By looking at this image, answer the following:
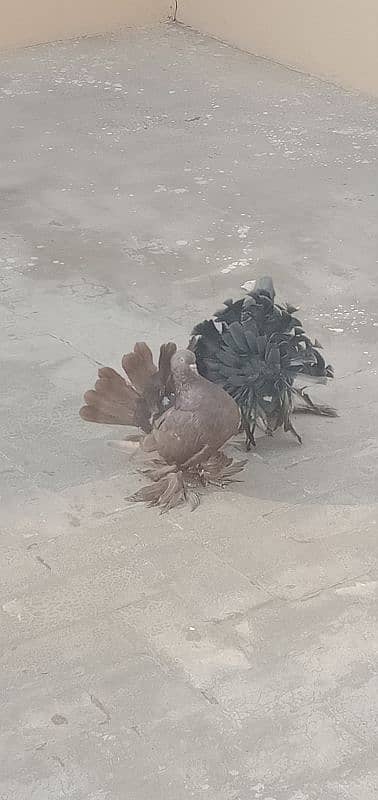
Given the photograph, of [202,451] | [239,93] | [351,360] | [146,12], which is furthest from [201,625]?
[146,12]

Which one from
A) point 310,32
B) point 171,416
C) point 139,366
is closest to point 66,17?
point 310,32

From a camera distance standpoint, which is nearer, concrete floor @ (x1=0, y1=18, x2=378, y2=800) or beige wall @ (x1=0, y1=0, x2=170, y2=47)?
concrete floor @ (x1=0, y1=18, x2=378, y2=800)

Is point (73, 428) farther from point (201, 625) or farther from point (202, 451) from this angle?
point (201, 625)

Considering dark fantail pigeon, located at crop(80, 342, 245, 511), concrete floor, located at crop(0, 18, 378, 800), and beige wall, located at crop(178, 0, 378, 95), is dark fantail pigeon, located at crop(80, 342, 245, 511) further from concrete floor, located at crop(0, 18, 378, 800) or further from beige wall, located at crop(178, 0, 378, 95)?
beige wall, located at crop(178, 0, 378, 95)

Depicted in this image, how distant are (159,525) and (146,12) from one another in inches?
206

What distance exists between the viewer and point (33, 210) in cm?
530

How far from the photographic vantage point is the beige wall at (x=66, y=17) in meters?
7.30

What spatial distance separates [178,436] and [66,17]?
4.78 m

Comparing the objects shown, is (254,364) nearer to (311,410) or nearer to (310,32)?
(311,410)

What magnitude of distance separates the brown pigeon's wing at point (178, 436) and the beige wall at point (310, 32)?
12.3 ft

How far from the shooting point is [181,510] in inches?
131

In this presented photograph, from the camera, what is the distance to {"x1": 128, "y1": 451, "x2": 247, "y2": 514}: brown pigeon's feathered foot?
3346 millimetres

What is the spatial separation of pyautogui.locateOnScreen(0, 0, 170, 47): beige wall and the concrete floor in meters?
1.36

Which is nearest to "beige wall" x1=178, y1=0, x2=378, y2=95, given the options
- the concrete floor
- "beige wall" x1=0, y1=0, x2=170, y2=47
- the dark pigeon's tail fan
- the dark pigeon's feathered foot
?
Result: "beige wall" x1=0, y1=0, x2=170, y2=47
